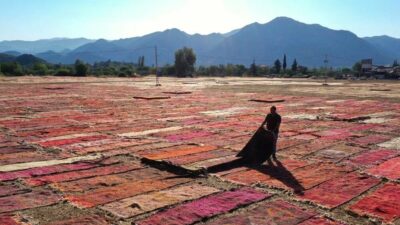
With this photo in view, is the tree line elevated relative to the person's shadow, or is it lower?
elevated

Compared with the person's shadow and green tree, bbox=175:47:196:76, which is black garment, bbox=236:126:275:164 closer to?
the person's shadow

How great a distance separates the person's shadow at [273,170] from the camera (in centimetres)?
507

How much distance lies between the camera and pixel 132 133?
8.41 m

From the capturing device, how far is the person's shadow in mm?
5074

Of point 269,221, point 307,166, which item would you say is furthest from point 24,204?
point 307,166

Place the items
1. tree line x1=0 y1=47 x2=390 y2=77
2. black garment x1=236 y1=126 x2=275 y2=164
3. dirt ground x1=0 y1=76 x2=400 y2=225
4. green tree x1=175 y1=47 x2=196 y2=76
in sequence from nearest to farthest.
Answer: dirt ground x1=0 y1=76 x2=400 y2=225 → black garment x1=236 y1=126 x2=275 y2=164 → tree line x1=0 y1=47 x2=390 y2=77 → green tree x1=175 y1=47 x2=196 y2=76

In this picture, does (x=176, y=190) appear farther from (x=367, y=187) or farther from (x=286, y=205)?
(x=367, y=187)

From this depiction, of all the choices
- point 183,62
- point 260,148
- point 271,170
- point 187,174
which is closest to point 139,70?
point 183,62

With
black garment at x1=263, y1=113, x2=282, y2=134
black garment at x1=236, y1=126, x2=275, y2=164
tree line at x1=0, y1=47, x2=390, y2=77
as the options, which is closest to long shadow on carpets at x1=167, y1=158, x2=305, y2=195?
black garment at x1=236, y1=126, x2=275, y2=164

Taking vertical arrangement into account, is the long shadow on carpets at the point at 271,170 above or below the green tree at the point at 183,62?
below

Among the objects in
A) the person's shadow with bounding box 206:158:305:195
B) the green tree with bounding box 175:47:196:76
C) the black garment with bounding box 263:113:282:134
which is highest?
the green tree with bounding box 175:47:196:76

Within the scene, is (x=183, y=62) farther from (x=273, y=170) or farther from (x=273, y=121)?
(x=273, y=170)

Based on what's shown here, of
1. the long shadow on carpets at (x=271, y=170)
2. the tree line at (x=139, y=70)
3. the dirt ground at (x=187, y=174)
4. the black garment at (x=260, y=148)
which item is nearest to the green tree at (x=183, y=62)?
the tree line at (x=139, y=70)

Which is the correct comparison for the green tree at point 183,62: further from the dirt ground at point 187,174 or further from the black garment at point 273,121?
the black garment at point 273,121
